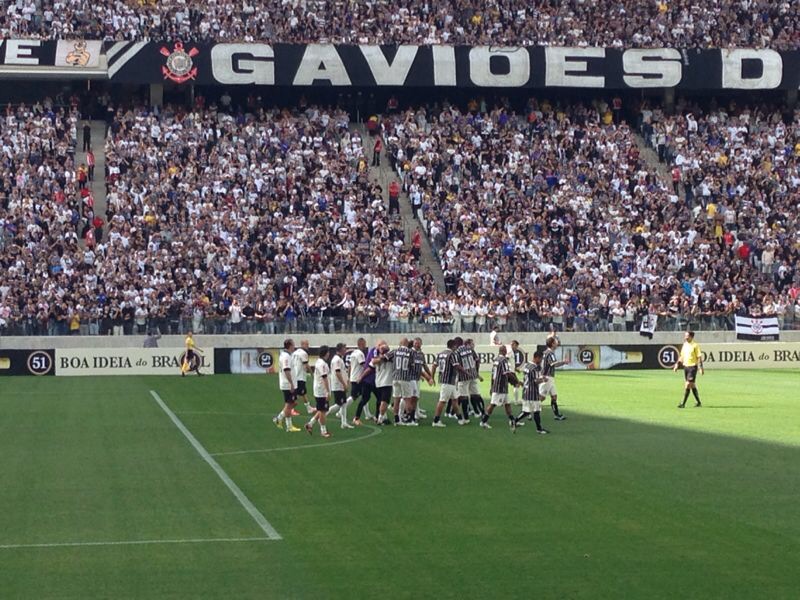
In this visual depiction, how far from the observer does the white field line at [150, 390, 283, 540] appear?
56.4ft

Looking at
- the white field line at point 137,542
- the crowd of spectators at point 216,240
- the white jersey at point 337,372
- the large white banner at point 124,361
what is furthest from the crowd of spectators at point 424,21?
the white field line at point 137,542

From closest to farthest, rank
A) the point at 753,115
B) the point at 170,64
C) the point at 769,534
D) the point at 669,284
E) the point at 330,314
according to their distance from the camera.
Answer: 1. the point at 769,534
2. the point at 330,314
3. the point at 669,284
4. the point at 170,64
5. the point at 753,115

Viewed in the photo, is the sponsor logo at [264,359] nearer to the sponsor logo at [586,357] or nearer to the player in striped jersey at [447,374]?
the sponsor logo at [586,357]

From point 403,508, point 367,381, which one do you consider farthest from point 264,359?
point 403,508

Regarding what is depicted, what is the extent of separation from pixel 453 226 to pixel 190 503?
131ft

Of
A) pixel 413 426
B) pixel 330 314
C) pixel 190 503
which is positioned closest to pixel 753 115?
pixel 330 314

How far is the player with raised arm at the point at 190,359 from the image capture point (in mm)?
50125

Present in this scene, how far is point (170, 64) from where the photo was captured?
64062 millimetres

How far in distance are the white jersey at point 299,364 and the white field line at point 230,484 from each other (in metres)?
2.53

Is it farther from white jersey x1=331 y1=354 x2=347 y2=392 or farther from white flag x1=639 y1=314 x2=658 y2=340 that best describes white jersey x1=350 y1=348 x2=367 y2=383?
white flag x1=639 y1=314 x2=658 y2=340

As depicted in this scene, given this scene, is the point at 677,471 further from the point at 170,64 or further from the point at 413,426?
the point at 170,64

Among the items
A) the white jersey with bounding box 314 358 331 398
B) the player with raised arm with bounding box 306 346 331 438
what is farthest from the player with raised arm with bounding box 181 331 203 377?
the white jersey with bounding box 314 358 331 398

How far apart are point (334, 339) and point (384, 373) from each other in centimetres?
2221

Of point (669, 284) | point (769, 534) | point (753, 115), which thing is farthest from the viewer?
point (753, 115)
